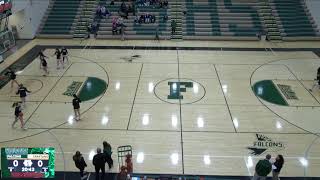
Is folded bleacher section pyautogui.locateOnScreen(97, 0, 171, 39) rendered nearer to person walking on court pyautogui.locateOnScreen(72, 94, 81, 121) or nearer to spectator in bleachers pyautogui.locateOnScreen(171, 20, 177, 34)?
spectator in bleachers pyautogui.locateOnScreen(171, 20, 177, 34)

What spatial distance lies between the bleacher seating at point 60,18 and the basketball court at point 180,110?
5753 millimetres

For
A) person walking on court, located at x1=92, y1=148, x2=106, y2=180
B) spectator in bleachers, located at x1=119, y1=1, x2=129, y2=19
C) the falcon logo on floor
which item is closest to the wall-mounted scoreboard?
person walking on court, located at x1=92, y1=148, x2=106, y2=180

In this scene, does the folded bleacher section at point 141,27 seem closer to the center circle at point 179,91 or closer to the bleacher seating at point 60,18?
the bleacher seating at point 60,18

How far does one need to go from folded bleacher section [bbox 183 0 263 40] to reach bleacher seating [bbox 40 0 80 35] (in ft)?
35.2

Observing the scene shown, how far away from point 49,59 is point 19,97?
6681mm

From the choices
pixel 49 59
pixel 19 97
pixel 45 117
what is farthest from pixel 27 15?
pixel 45 117

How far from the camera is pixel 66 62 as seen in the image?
1033 inches

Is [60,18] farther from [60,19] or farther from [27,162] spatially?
[27,162]

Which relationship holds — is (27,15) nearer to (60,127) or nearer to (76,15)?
(76,15)

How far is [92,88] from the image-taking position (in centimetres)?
2211

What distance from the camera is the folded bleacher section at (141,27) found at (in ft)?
106

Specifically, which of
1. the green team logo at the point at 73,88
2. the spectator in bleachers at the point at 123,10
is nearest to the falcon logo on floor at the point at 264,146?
the green team logo at the point at 73,88

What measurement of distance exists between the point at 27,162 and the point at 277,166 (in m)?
8.57

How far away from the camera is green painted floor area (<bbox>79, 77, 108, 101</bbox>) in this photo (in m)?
21.1
